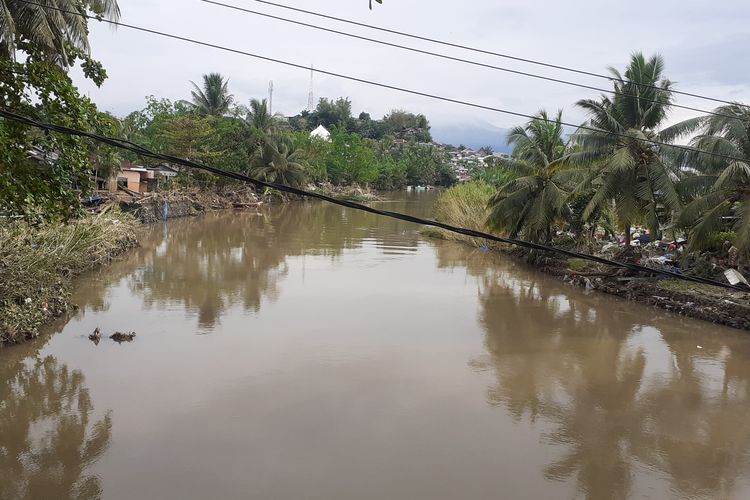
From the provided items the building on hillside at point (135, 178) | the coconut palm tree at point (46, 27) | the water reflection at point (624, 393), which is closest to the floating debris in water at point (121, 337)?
the coconut palm tree at point (46, 27)

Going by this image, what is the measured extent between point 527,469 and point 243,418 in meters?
3.43

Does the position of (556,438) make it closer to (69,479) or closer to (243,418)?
(243,418)

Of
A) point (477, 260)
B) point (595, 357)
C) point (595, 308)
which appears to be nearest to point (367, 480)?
point (595, 357)

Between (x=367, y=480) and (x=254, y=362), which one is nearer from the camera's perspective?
(x=367, y=480)

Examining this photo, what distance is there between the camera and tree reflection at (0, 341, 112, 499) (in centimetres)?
561

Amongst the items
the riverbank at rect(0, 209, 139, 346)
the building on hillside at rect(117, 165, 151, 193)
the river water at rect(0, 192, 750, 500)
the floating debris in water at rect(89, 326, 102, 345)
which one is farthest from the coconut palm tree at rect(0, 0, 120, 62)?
the building on hillside at rect(117, 165, 151, 193)

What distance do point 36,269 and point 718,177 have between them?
14.1 metres

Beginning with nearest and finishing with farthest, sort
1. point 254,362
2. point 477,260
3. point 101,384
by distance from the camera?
point 101,384 → point 254,362 → point 477,260

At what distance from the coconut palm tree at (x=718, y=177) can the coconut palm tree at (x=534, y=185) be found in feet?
15.4

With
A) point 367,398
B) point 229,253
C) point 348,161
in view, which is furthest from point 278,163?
point 367,398

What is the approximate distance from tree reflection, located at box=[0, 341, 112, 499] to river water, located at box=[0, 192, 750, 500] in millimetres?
26

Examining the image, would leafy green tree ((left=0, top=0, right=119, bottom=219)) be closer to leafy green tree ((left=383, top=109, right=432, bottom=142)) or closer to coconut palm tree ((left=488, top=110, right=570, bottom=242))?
coconut palm tree ((left=488, top=110, right=570, bottom=242))

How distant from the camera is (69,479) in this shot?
5.73 m

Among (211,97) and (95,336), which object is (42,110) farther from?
(211,97)
